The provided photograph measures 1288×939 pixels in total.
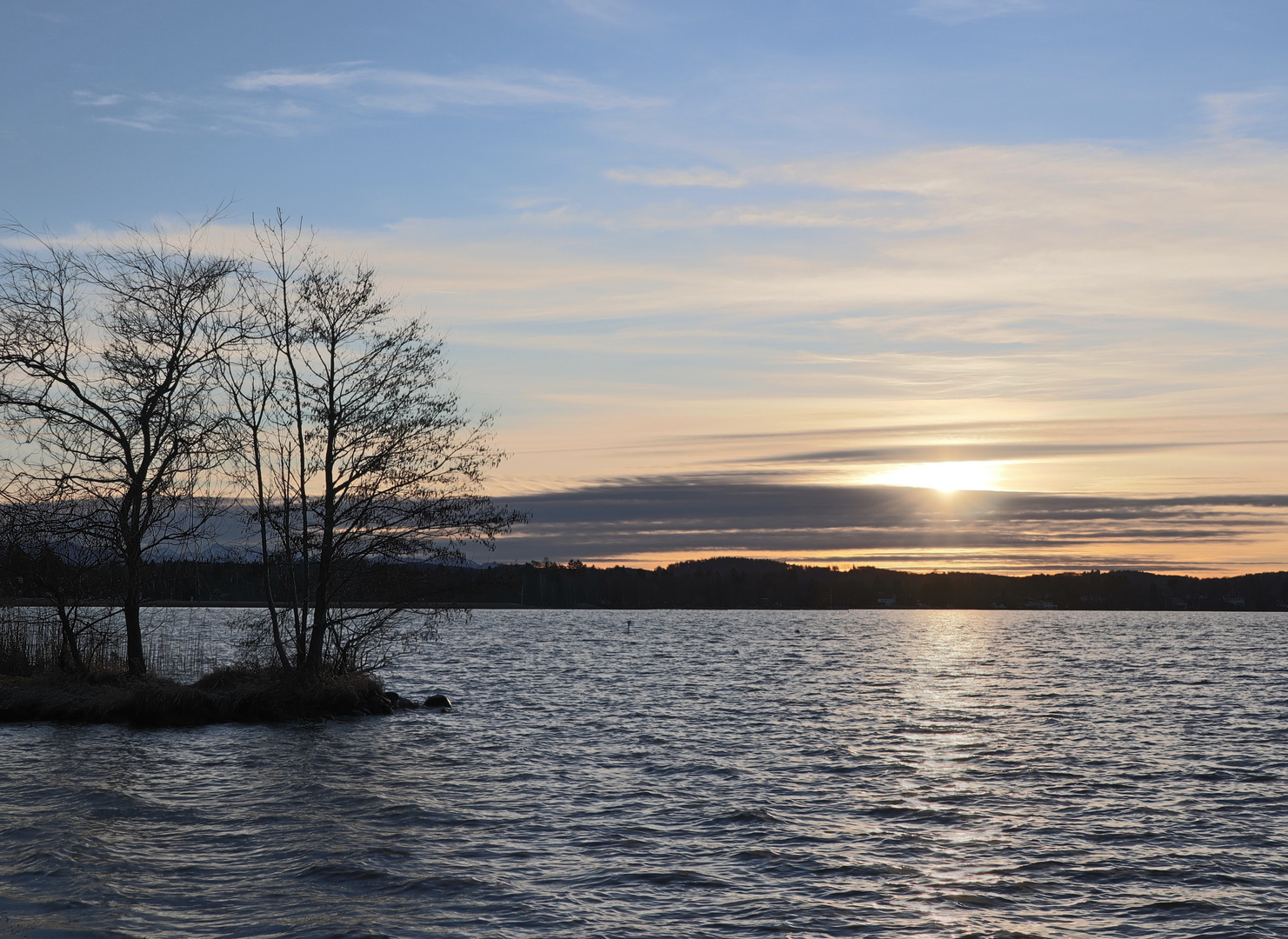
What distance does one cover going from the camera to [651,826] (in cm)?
2022

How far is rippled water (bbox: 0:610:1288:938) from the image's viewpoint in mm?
14492

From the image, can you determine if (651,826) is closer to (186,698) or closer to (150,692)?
(186,698)

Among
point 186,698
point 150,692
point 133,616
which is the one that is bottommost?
point 186,698

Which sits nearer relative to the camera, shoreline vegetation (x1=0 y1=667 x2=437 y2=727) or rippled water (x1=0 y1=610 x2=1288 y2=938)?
rippled water (x1=0 y1=610 x2=1288 y2=938)

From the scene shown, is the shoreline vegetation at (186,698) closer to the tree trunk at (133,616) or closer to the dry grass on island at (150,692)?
the dry grass on island at (150,692)

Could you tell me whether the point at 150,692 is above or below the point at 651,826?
above

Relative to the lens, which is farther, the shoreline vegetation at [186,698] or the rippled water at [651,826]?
the shoreline vegetation at [186,698]

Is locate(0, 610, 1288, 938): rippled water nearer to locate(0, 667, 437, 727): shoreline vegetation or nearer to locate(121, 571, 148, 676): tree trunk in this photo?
locate(0, 667, 437, 727): shoreline vegetation

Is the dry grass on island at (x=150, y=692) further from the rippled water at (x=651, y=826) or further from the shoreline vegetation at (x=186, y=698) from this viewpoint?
the rippled water at (x=651, y=826)

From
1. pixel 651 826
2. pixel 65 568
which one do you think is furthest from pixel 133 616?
pixel 651 826

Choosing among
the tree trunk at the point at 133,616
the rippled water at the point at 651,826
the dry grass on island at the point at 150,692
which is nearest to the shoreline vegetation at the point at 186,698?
the dry grass on island at the point at 150,692

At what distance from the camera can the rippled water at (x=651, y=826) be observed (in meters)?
14.5

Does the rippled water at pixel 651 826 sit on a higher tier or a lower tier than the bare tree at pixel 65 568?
lower

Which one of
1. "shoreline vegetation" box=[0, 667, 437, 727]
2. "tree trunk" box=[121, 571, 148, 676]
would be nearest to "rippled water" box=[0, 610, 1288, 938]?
"shoreline vegetation" box=[0, 667, 437, 727]
